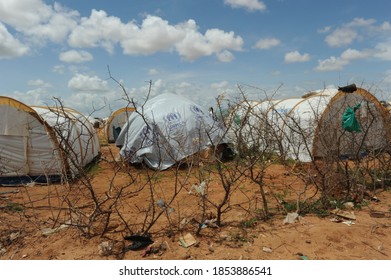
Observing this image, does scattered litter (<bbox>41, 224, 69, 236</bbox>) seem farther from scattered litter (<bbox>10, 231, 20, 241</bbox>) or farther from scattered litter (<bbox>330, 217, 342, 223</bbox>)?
scattered litter (<bbox>330, 217, 342, 223</bbox>)

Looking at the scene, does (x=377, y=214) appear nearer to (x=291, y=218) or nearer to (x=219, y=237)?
(x=291, y=218)

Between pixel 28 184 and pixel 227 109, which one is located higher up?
pixel 227 109

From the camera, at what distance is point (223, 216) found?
203 inches

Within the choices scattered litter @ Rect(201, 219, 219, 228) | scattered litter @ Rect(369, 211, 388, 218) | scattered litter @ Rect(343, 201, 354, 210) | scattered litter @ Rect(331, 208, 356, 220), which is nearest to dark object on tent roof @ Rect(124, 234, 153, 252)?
scattered litter @ Rect(201, 219, 219, 228)

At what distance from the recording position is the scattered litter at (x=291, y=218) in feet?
15.4

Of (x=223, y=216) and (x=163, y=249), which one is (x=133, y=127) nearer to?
(x=223, y=216)

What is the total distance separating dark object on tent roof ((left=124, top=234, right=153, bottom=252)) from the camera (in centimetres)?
395

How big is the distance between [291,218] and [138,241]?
239 centimetres

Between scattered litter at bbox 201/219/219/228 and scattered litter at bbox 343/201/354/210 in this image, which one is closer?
scattered litter at bbox 201/219/219/228

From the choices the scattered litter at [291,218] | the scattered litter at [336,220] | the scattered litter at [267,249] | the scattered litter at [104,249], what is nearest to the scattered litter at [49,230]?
the scattered litter at [104,249]

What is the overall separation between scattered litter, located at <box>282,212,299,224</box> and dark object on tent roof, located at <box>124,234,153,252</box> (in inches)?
83.8

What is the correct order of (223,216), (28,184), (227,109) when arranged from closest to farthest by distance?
(223,216) → (227,109) → (28,184)

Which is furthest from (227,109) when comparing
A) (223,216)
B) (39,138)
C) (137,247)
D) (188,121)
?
(39,138)

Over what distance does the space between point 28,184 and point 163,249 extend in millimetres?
6460
